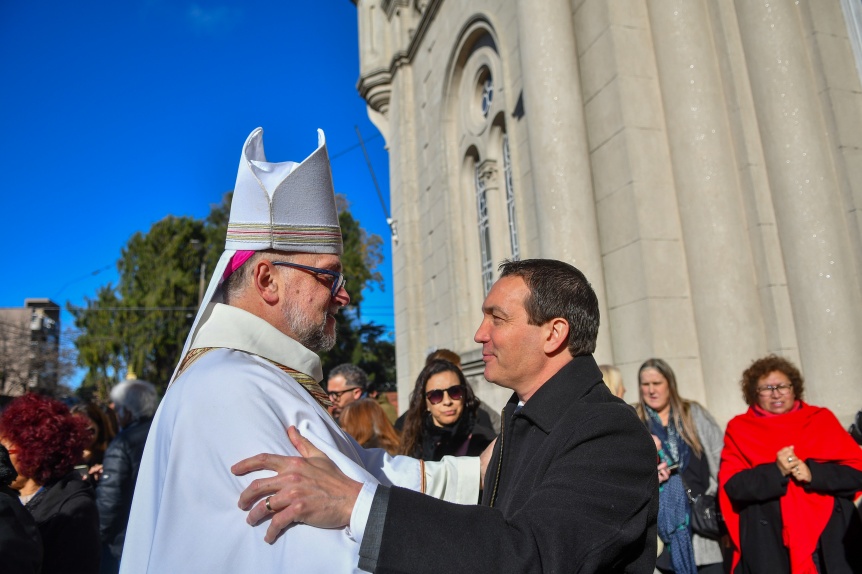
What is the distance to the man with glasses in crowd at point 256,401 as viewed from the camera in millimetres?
1388

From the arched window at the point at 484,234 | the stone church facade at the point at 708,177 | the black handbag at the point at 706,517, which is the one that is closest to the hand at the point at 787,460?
the black handbag at the point at 706,517

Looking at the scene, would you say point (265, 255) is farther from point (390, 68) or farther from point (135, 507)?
point (390, 68)

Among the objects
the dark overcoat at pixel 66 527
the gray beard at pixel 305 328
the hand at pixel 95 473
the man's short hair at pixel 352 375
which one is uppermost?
the man's short hair at pixel 352 375

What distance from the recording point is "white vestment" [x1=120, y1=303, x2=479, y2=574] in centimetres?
137

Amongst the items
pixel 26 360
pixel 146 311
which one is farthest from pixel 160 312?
pixel 26 360

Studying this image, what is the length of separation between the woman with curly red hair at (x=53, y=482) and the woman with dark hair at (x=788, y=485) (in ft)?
12.0

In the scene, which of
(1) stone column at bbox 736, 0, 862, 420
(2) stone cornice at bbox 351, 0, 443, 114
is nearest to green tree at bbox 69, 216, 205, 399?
(2) stone cornice at bbox 351, 0, 443, 114

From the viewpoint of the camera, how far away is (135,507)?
1.59 metres

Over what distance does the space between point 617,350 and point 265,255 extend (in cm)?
480

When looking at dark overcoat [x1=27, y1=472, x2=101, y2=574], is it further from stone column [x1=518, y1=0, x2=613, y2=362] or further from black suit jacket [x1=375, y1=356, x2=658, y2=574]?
stone column [x1=518, y1=0, x2=613, y2=362]

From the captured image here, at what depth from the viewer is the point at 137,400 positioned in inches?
215

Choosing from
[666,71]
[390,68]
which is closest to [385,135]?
[390,68]

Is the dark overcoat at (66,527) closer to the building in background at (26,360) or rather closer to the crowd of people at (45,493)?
the crowd of people at (45,493)

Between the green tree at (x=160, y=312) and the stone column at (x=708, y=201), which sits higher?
the green tree at (x=160, y=312)
